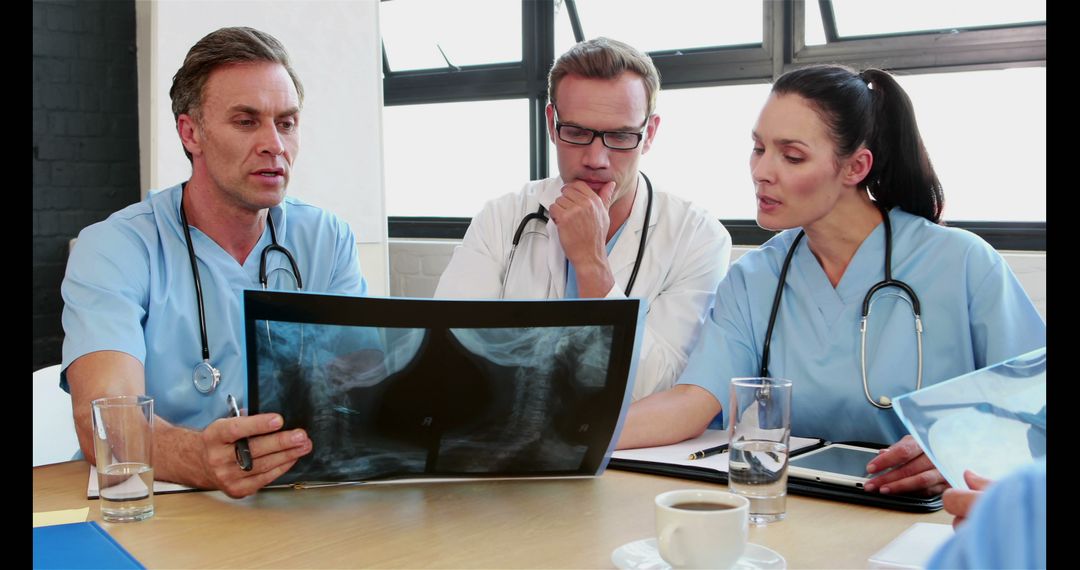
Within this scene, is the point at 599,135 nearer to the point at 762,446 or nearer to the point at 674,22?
the point at 762,446

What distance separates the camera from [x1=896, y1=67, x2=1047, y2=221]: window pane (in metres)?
2.99

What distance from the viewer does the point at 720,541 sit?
0.88 meters

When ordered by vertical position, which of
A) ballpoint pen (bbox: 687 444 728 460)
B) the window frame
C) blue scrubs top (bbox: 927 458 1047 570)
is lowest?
ballpoint pen (bbox: 687 444 728 460)

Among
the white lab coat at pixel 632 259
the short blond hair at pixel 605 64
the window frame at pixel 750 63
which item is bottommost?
the white lab coat at pixel 632 259

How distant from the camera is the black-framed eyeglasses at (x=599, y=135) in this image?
2062 mm

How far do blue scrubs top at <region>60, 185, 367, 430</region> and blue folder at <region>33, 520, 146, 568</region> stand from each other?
51cm

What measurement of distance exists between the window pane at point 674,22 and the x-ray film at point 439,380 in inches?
98.9

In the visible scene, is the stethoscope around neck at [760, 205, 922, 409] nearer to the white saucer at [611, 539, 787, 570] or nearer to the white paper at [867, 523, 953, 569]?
the white paper at [867, 523, 953, 569]

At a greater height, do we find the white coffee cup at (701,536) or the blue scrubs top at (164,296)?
the blue scrubs top at (164,296)

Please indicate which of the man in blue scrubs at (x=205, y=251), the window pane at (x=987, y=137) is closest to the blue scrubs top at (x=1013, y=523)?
the man in blue scrubs at (x=205, y=251)

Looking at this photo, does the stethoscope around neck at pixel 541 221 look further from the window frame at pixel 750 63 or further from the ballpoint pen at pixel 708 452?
the window frame at pixel 750 63

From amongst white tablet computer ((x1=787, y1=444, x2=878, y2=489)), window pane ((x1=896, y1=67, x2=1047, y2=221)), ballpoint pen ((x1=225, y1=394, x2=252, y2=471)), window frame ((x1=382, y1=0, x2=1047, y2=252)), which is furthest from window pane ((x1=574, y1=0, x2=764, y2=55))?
ballpoint pen ((x1=225, y1=394, x2=252, y2=471))
